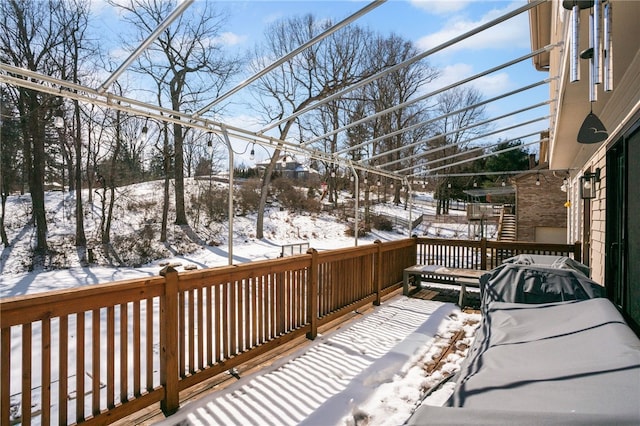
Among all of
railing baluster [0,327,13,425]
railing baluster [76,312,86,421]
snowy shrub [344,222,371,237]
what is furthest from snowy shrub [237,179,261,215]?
railing baluster [0,327,13,425]

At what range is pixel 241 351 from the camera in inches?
122

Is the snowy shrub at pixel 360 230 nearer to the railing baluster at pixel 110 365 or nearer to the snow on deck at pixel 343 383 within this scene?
the snow on deck at pixel 343 383

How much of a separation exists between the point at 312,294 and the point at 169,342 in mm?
1712

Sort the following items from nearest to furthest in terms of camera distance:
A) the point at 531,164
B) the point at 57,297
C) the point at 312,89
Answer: the point at 57,297
the point at 312,89
the point at 531,164

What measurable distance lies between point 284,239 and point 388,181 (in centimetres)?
1303

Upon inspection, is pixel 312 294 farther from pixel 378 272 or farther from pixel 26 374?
pixel 26 374

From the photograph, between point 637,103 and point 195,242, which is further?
point 195,242

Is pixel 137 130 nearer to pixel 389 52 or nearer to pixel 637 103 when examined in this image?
pixel 389 52

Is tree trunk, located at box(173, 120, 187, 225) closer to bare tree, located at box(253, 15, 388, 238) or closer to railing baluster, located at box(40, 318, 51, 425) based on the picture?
bare tree, located at box(253, 15, 388, 238)

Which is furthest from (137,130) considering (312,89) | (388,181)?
(388,181)

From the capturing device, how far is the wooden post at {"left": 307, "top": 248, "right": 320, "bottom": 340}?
3.88 metres

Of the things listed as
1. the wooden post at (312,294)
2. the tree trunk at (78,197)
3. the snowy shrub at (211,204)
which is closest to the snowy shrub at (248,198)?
the snowy shrub at (211,204)

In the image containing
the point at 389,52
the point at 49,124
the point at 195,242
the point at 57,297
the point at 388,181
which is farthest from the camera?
the point at 388,181

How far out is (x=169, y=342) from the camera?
250cm
